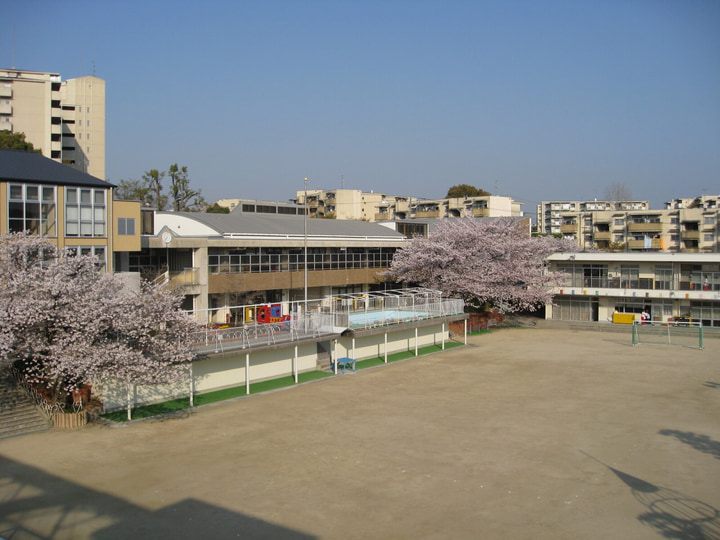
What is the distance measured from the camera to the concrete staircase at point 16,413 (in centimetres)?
1838

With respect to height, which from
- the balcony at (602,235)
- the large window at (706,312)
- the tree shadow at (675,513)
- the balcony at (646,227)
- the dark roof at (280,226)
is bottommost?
the tree shadow at (675,513)

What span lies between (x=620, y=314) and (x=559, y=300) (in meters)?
5.39

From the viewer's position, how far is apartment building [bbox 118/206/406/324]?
33.5 m

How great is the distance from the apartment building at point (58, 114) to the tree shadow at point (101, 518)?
221 ft

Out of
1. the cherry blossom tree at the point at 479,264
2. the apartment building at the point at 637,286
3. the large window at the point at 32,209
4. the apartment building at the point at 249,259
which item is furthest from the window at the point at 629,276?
the large window at the point at 32,209

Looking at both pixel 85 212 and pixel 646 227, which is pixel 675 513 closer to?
pixel 85 212

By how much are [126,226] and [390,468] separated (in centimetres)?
1891

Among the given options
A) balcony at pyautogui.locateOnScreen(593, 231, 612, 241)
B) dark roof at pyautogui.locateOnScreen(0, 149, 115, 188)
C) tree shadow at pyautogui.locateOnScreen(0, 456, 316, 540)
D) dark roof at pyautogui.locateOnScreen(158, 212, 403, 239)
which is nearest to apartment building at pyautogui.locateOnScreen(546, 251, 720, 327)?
dark roof at pyautogui.locateOnScreen(158, 212, 403, 239)

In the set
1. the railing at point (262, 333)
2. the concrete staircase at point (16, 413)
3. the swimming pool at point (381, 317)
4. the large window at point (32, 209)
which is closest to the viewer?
the concrete staircase at point (16, 413)

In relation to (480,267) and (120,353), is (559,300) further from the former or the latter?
(120,353)

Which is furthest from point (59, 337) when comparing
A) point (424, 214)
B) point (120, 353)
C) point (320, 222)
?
point (424, 214)

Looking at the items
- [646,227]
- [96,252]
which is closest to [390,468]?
[96,252]

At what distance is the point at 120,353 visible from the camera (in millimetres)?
18281

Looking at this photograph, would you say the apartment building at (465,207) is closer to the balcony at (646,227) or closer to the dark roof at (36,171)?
the balcony at (646,227)
